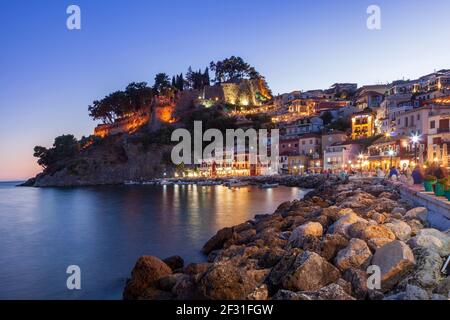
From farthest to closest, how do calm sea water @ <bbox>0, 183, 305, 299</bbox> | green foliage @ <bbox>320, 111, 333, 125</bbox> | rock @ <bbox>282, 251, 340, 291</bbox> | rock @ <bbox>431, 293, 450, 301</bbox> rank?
green foliage @ <bbox>320, 111, 333, 125</bbox> < calm sea water @ <bbox>0, 183, 305, 299</bbox> < rock @ <bbox>282, 251, 340, 291</bbox> < rock @ <bbox>431, 293, 450, 301</bbox>

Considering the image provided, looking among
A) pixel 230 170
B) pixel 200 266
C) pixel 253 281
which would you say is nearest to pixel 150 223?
pixel 200 266

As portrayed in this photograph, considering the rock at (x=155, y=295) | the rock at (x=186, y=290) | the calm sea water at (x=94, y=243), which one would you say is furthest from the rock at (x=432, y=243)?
the calm sea water at (x=94, y=243)

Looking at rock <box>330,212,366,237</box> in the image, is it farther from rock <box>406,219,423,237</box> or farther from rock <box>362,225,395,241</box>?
rock <box>406,219,423,237</box>

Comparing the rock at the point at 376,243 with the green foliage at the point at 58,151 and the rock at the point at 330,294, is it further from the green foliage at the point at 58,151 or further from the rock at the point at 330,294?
the green foliage at the point at 58,151

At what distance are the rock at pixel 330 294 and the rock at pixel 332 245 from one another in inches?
85.6

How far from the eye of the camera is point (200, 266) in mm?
10219

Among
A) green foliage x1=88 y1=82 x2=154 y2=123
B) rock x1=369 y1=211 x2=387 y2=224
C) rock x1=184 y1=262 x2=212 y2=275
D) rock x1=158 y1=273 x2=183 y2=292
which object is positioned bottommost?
rock x1=158 y1=273 x2=183 y2=292

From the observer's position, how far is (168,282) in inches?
372

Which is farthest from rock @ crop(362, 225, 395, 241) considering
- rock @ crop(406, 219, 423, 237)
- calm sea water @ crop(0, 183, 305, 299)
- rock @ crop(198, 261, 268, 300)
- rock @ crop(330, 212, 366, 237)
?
calm sea water @ crop(0, 183, 305, 299)

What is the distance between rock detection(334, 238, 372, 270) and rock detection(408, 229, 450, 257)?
118 centimetres

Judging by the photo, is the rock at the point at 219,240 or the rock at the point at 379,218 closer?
the rock at the point at 379,218

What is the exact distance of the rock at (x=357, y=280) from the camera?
7.50 meters

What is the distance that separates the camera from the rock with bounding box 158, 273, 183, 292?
9352 millimetres

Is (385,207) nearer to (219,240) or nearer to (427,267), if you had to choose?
(219,240)
